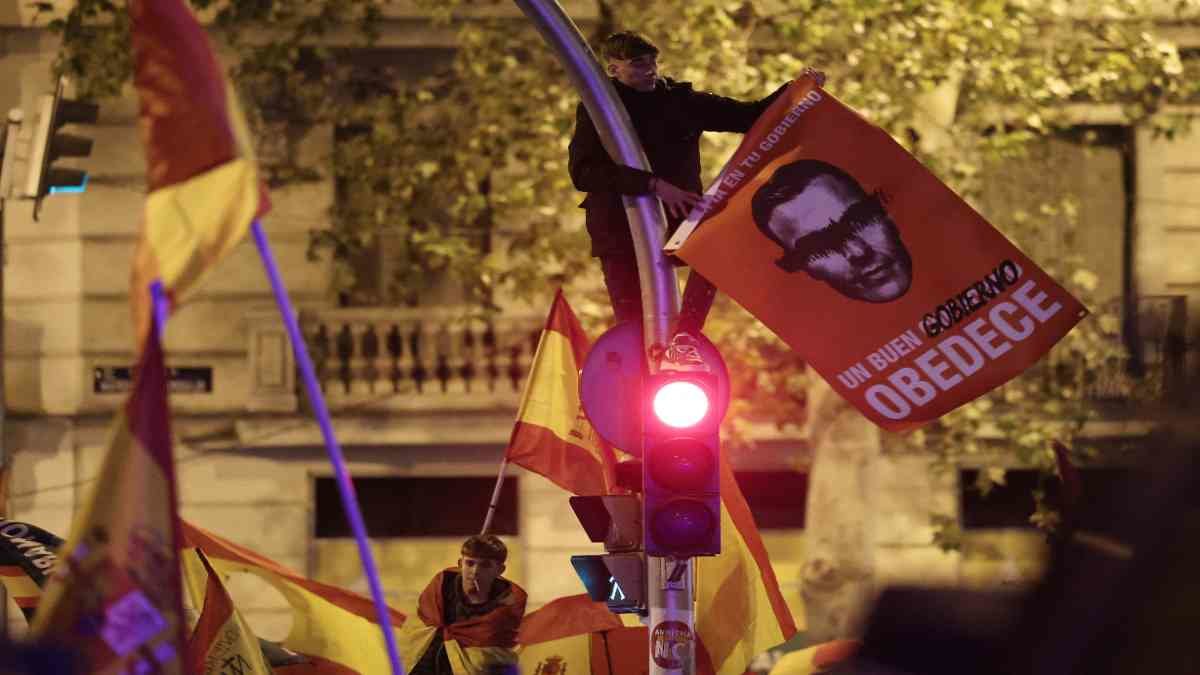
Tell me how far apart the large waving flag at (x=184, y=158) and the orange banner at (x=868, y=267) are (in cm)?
266

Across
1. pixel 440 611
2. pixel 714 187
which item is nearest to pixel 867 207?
pixel 714 187

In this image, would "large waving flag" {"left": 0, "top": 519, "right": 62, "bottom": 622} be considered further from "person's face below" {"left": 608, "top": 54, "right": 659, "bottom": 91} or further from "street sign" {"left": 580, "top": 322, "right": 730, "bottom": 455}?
"person's face below" {"left": 608, "top": 54, "right": 659, "bottom": 91}

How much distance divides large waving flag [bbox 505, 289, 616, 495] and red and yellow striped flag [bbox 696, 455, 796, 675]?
0.78 meters

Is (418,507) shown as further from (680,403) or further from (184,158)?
(184,158)

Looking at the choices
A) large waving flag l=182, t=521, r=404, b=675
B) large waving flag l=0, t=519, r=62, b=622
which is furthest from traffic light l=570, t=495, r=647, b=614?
large waving flag l=0, t=519, r=62, b=622

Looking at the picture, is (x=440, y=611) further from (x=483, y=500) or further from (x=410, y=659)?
(x=483, y=500)

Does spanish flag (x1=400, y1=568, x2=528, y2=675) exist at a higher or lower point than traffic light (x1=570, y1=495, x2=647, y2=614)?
lower

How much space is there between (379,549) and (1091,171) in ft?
23.9

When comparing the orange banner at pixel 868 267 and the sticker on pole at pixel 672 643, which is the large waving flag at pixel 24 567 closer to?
the sticker on pole at pixel 672 643

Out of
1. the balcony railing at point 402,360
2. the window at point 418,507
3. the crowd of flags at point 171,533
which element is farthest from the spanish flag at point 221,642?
the window at point 418,507

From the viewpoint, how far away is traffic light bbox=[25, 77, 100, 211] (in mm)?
14383

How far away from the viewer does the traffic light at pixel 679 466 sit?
8.29 m

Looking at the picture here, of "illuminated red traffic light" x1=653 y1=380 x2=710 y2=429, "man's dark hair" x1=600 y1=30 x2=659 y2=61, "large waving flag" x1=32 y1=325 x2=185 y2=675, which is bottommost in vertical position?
"large waving flag" x1=32 y1=325 x2=185 y2=675

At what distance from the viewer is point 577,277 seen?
707 inches
